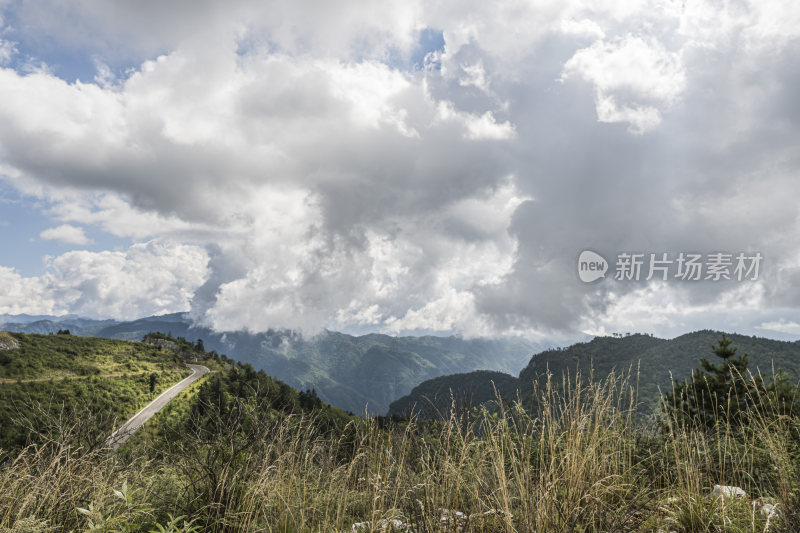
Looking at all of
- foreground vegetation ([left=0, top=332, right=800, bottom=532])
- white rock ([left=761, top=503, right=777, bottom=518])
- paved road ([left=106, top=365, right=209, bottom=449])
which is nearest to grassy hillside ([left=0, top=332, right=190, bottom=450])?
paved road ([left=106, top=365, right=209, bottom=449])

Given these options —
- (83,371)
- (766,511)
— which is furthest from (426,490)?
(83,371)

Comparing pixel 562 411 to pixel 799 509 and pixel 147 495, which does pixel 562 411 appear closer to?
pixel 799 509

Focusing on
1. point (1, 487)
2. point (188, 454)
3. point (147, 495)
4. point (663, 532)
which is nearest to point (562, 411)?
point (663, 532)

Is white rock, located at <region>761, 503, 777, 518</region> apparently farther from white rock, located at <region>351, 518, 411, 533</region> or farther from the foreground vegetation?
white rock, located at <region>351, 518, 411, 533</region>

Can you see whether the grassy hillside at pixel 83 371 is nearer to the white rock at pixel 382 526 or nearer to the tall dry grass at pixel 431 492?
the tall dry grass at pixel 431 492

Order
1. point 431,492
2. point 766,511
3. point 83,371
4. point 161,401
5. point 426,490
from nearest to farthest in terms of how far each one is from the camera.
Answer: point 766,511 → point 426,490 → point 431,492 → point 161,401 → point 83,371

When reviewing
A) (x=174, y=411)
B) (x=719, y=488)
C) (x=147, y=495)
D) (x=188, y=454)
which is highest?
(x=719, y=488)

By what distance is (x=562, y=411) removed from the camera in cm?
461

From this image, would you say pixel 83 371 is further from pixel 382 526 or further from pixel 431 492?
pixel 382 526

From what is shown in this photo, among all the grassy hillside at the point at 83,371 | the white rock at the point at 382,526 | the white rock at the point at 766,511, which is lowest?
the grassy hillside at the point at 83,371

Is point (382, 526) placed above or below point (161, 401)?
above

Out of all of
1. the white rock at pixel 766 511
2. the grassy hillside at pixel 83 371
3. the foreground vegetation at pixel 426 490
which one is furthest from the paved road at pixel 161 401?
the white rock at pixel 766 511

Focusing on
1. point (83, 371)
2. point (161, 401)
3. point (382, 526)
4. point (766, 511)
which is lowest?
point (161, 401)

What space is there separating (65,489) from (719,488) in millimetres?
7553
